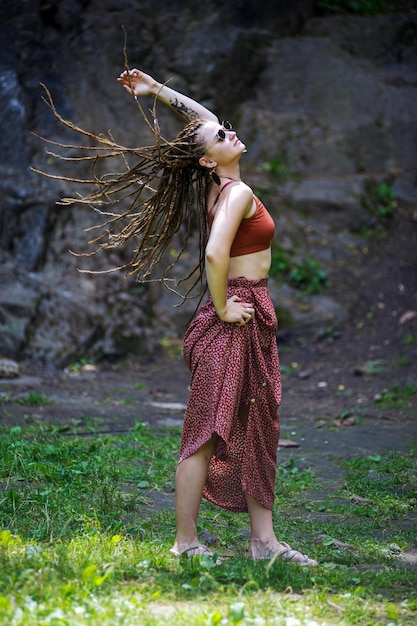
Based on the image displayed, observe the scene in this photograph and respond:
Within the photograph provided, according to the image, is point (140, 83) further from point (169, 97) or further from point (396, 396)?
point (396, 396)

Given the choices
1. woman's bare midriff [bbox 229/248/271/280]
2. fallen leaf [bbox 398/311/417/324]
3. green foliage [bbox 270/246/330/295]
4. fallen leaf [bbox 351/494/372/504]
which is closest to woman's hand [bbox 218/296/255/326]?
woman's bare midriff [bbox 229/248/271/280]

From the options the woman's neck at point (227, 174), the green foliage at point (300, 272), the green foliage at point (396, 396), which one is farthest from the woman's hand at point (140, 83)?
the green foliage at point (300, 272)

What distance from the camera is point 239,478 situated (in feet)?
12.5

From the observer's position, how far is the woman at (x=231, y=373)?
11.6 feet

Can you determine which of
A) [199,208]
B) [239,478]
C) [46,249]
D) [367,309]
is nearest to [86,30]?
[46,249]

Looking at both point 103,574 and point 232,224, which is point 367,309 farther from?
point 103,574

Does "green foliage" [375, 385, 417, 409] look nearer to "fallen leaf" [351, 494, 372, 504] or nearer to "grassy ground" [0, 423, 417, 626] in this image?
"grassy ground" [0, 423, 417, 626]

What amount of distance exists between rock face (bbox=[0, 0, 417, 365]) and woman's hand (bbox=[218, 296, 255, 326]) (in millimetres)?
5486

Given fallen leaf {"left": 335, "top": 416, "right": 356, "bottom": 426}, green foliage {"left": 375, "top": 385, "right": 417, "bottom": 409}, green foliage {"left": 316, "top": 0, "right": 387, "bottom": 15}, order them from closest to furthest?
fallen leaf {"left": 335, "top": 416, "right": 356, "bottom": 426}, green foliage {"left": 375, "top": 385, "right": 417, "bottom": 409}, green foliage {"left": 316, "top": 0, "right": 387, "bottom": 15}

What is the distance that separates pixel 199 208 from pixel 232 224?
41 centimetres

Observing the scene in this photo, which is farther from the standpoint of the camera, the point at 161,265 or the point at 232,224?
the point at 161,265

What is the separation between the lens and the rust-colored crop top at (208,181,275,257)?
3.69m

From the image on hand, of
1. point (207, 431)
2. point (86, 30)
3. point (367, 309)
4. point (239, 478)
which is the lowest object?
point (239, 478)

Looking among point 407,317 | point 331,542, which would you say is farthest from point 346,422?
point 331,542
